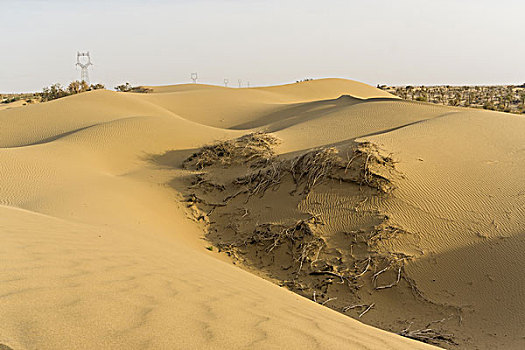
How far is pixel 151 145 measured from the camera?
38.1 feet

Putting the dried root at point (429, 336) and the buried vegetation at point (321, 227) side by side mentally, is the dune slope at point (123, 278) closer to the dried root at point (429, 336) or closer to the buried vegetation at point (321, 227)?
the buried vegetation at point (321, 227)

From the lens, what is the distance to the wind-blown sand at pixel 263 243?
2.51 m

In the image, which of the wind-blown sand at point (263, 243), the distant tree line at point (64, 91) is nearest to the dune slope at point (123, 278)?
the wind-blown sand at point (263, 243)

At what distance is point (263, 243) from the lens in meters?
6.84

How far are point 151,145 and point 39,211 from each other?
551cm

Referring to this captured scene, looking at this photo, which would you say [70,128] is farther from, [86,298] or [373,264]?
[86,298]

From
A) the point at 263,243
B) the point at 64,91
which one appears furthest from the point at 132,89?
the point at 263,243

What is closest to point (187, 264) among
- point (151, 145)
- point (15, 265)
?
point (15, 265)

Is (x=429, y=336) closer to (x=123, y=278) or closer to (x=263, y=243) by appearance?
(x=263, y=243)

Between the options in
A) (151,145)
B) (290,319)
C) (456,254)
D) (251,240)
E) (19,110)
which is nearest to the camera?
(290,319)

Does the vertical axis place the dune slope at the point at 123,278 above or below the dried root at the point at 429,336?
above

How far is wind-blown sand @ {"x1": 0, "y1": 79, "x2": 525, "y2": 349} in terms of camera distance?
251 cm

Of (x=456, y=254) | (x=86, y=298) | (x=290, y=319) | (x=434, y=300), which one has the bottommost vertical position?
(x=434, y=300)

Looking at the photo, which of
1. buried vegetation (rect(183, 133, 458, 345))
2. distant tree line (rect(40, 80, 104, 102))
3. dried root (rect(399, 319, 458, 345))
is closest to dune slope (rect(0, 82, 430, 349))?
buried vegetation (rect(183, 133, 458, 345))
